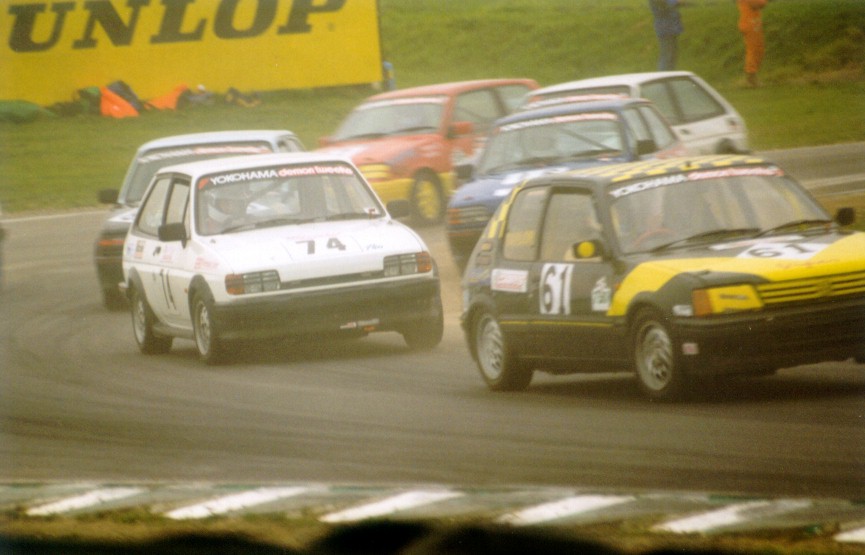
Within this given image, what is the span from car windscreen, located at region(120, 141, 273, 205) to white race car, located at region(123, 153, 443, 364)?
272 centimetres

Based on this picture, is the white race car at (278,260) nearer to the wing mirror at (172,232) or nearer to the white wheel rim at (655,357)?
the wing mirror at (172,232)

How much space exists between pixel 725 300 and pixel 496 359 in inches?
90.8

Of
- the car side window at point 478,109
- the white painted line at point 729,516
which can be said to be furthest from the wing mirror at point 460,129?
the white painted line at point 729,516

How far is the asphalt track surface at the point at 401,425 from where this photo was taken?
7840 millimetres

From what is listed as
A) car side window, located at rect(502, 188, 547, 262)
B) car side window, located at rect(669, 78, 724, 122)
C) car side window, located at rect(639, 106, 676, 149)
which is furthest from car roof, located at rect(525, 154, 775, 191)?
car side window, located at rect(669, 78, 724, 122)

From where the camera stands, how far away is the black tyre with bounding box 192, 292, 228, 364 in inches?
509

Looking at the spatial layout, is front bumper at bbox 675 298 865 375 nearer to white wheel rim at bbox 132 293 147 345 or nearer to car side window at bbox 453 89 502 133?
white wheel rim at bbox 132 293 147 345

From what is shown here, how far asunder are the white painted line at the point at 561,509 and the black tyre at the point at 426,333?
622 centimetres

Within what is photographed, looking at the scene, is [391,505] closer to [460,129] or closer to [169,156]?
[169,156]

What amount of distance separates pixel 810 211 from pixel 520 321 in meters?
1.82

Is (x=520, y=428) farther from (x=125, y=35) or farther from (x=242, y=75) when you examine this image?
(x=242, y=75)

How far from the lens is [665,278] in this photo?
9.39 metres

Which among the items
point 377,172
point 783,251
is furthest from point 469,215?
point 783,251

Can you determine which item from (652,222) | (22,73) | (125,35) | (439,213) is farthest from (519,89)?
(22,73)
